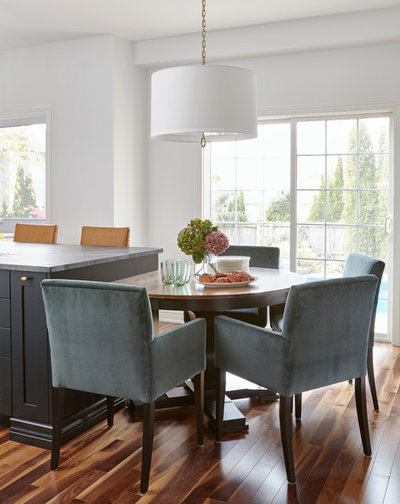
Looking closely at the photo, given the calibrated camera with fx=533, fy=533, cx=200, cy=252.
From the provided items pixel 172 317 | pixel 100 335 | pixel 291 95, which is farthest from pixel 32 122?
pixel 100 335

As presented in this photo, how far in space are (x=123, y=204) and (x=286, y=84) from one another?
1.81m

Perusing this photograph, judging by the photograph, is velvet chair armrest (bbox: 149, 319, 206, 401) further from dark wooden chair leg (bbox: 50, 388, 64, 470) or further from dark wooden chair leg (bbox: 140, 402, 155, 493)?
dark wooden chair leg (bbox: 50, 388, 64, 470)

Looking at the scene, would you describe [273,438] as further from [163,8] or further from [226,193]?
[163,8]

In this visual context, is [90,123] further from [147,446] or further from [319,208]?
[147,446]

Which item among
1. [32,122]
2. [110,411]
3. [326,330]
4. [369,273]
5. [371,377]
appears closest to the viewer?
[326,330]

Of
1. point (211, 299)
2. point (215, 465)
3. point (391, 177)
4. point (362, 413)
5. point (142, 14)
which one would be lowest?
point (215, 465)

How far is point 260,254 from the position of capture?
3.75 m

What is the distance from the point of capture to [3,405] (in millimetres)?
2652

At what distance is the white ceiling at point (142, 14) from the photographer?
399cm

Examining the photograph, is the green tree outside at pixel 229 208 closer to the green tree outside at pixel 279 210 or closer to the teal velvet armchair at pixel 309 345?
the green tree outside at pixel 279 210

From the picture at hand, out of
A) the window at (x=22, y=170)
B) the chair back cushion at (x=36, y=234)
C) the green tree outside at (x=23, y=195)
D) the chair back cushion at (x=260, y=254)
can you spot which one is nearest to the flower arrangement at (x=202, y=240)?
the chair back cushion at (x=260, y=254)

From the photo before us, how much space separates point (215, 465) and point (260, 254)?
1736mm

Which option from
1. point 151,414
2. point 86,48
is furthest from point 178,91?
point 86,48

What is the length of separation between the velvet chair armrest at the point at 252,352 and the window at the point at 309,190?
2.45 meters
